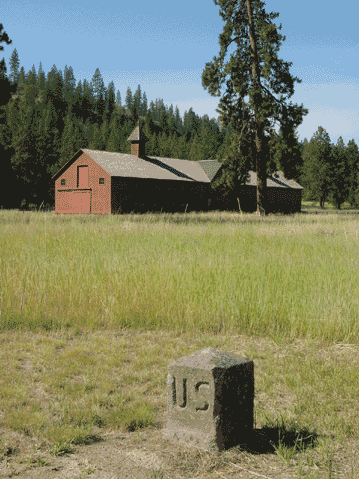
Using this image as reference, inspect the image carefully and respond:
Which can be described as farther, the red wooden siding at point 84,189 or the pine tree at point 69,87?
the pine tree at point 69,87

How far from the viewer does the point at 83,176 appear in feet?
128

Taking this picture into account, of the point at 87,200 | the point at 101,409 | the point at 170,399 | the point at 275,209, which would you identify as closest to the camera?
the point at 170,399

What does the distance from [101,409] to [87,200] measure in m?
36.3

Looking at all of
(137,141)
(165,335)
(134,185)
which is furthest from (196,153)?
(165,335)

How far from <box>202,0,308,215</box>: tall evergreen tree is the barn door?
16.4 metres

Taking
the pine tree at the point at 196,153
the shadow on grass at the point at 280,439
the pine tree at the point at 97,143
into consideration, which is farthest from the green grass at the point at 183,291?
the pine tree at the point at 97,143

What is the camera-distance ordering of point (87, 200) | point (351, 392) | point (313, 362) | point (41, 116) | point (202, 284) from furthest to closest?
point (41, 116)
point (87, 200)
point (202, 284)
point (313, 362)
point (351, 392)

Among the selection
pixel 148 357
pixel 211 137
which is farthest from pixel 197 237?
pixel 211 137

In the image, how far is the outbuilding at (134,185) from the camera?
36.7 m

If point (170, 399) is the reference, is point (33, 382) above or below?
below

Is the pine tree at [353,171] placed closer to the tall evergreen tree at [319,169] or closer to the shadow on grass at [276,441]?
the tall evergreen tree at [319,169]

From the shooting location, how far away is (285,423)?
2.95 metres

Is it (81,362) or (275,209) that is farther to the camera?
(275,209)

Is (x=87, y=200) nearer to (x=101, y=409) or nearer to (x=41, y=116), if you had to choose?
(x=101, y=409)
